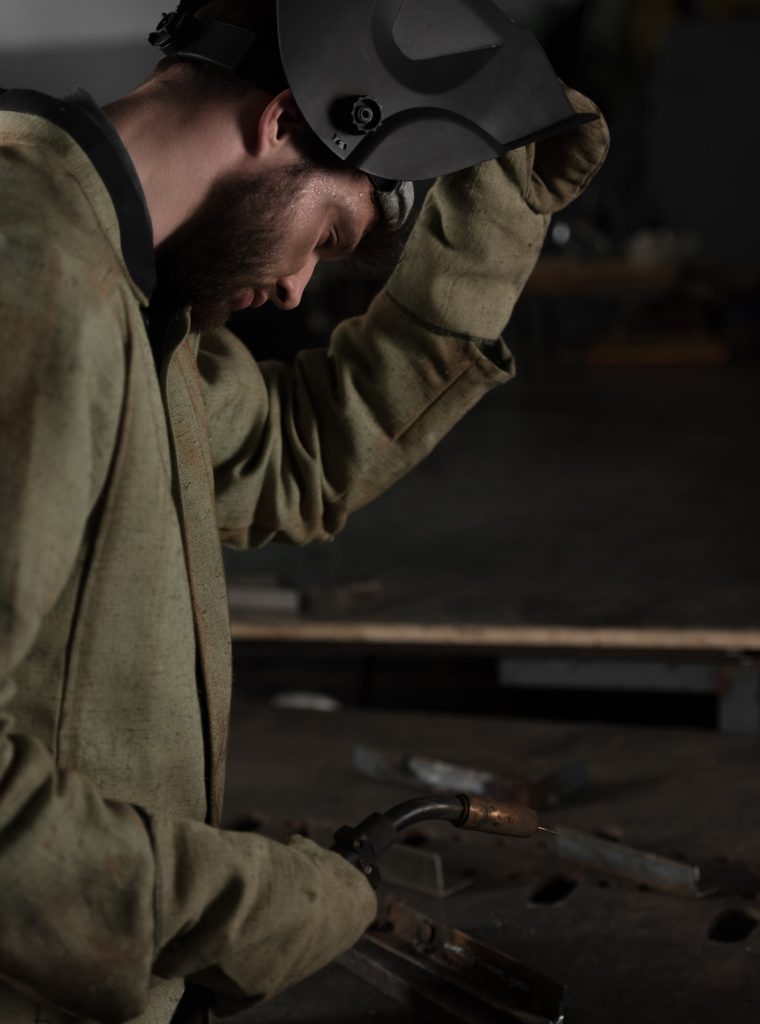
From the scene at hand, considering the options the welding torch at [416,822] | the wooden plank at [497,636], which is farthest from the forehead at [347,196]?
the wooden plank at [497,636]

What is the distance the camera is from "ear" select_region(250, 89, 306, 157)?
132cm

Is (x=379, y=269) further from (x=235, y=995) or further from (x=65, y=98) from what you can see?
(x=235, y=995)

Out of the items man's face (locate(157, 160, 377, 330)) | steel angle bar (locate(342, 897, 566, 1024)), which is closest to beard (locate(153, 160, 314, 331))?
man's face (locate(157, 160, 377, 330))

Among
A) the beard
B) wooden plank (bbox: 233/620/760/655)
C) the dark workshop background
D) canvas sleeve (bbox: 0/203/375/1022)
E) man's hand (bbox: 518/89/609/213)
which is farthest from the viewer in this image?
the dark workshop background

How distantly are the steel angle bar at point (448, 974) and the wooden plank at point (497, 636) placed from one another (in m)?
1.12

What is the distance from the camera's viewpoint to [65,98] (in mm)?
1289

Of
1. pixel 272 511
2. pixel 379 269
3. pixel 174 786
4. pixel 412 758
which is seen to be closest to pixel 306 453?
pixel 272 511

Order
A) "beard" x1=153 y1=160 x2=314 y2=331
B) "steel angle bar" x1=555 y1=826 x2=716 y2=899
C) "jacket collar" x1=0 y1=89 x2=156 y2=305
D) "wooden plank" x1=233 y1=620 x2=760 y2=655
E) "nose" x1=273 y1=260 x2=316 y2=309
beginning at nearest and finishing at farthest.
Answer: "jacket collar" x1=0 y1=89 x2=156 y2=305, "beard" x1=153 y1=160 x2=314 y2=331, "nose" x1=273 y1=260 x2=316 y2=309, "steel angle bar" x1=555 y1=826 x2=716 y2=899, "wooden plank" x1=233 y1=620 x2=760 y2=655

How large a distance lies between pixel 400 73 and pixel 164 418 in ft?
1.44

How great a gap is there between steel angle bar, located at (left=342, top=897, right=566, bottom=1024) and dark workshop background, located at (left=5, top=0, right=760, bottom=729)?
112cm

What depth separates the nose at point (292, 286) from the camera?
4.92 feet

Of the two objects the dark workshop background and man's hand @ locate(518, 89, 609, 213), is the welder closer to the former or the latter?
man's hand @ locate(518, 89, 609, 213)

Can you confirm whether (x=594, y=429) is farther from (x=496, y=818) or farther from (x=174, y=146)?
(x=174, y=146)

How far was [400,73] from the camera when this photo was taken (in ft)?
4.51
